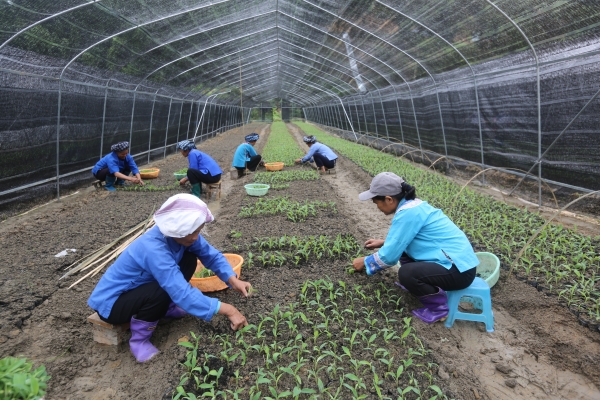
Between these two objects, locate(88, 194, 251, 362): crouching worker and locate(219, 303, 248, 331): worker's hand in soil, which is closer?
locate(88, 194, 251, 362): crouching worker

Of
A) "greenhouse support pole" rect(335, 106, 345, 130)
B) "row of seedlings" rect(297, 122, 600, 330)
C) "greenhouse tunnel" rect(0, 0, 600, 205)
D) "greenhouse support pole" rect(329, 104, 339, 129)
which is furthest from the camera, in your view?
"greenhouse support pole" rect(329, 104, 339, 129)

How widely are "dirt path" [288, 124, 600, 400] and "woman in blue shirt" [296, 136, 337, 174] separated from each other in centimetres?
711

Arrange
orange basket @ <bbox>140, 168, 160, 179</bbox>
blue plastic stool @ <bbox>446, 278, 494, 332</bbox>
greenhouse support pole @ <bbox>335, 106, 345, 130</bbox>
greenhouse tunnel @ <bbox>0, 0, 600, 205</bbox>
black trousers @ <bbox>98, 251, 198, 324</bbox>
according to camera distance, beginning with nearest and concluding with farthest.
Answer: black trousers @ <bbox>98, 251, 198, 324</bbox>
blue plastic stool @ <bbox>446, 278, 494, 332</bbox>
greenhouse tunnel @ <bbox>0, 0, 600, 205</bbox>
orange basket @ <bbox>140, 168, 160, 179</bbox>
greenhouse support pole @ <bbox>335, 106, 345, 130</bbox>

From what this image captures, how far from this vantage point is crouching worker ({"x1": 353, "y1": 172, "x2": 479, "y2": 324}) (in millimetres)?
3195

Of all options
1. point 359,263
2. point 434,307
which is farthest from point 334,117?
point 434,307

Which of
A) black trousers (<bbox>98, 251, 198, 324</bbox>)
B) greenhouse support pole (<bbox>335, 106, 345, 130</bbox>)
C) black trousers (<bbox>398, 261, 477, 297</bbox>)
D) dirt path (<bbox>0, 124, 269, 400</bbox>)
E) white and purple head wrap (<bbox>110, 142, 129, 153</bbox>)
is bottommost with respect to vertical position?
dirt path (<bbox>0, 124, 269, 400</bbox>)

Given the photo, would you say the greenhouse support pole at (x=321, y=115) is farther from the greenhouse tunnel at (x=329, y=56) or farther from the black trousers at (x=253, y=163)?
the black trousers at (x=253, y=163)

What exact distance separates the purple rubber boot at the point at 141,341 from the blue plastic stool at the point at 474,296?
256 cm

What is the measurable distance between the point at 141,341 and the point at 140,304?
34 centimetres

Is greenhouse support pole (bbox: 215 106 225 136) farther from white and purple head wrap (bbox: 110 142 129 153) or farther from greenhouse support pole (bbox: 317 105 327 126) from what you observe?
white and purple head wrap (bbox: 110 142 129 153)

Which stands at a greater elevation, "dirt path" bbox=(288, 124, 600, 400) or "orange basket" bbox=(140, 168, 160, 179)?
"dirt path" bbox=(288, 124, 600, 400)

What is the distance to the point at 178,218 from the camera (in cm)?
254

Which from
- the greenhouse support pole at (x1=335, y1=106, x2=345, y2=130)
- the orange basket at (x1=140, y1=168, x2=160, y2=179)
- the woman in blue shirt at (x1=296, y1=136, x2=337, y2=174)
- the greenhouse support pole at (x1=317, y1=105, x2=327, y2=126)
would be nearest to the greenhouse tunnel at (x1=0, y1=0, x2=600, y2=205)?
the orange basket at (x1=140, y1=168, x2=160, y2=179)

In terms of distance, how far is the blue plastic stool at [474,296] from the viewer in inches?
130
